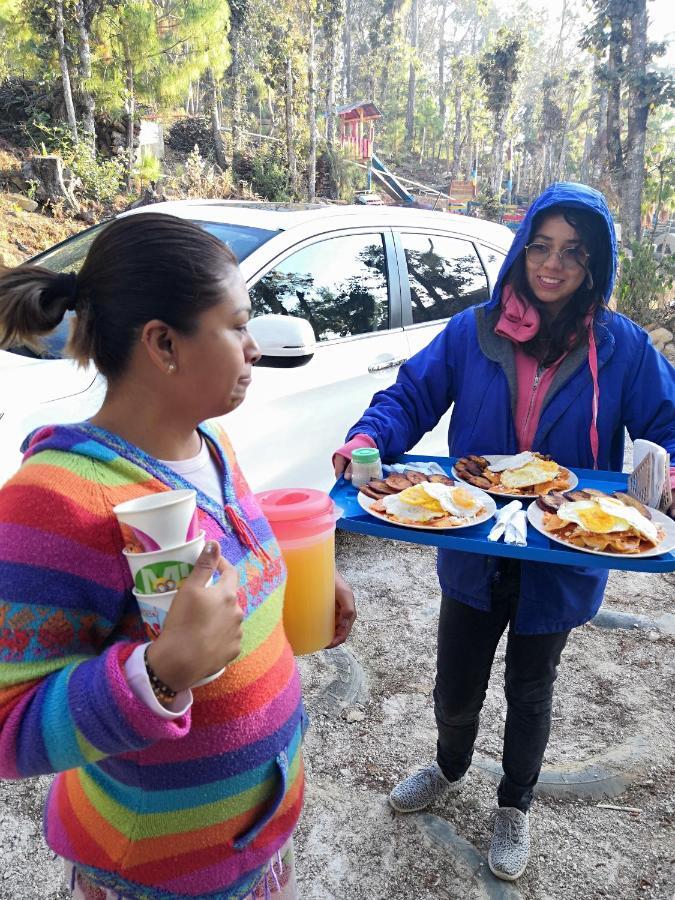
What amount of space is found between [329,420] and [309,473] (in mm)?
303

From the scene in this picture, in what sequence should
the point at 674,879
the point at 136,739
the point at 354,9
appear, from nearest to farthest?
the point at 136,739, the point at 674,879, the point at 354,9

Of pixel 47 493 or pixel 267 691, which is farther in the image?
pixel 267 691

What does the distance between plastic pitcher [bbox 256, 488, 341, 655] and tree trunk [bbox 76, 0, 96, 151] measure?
1497 cm

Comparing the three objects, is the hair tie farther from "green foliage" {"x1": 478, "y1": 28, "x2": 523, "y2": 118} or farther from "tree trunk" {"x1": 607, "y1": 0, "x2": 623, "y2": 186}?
"green foliage" {"x1": 478, "y1": 28, "x2": 523, "y2": 118}

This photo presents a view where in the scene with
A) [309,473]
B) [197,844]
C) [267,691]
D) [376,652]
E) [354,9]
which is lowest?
[376,652]

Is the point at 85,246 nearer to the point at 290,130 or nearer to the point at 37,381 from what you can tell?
the point at 37,381

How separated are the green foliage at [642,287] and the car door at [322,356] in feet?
27.2

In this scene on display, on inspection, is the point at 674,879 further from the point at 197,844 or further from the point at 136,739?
the point at 136,739

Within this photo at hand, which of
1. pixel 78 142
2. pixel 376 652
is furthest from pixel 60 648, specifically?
pixel 78 142

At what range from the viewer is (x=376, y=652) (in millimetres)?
3201

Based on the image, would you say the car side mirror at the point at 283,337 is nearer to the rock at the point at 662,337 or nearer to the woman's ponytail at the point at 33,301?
the woman's ponytail at the point at 33,301

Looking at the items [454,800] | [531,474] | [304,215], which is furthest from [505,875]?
[304,215]

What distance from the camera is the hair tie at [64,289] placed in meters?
1.02

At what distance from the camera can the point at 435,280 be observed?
421 cm
